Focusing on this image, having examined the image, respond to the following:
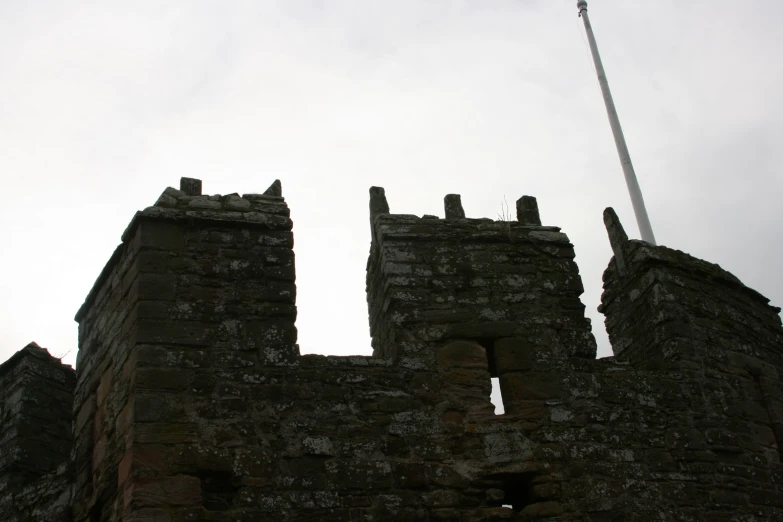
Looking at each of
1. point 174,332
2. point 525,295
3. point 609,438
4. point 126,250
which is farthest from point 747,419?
point 126,250

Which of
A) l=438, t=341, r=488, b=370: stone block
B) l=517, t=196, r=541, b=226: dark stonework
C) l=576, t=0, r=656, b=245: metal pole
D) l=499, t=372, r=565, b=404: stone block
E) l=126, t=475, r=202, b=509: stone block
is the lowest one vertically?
l=126, t=475, r=202, b=509: stone block

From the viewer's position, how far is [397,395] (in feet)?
21.6

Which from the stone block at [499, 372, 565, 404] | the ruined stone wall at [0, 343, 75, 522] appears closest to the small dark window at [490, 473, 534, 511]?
the stone block at [499, 372, 565, 404]

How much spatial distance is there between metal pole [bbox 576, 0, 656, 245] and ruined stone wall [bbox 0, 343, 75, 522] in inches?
269

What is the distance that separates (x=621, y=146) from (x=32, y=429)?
28.6 feet

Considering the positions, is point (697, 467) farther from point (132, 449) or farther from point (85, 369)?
point (85, 369)

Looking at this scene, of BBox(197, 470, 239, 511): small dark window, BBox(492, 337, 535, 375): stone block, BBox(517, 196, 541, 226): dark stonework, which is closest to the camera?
BBox(197, 470, 239, 511): small dark window

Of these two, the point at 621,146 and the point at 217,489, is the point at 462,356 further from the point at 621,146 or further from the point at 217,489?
the point at 621,146

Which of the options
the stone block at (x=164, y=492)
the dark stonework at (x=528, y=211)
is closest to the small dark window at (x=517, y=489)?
the stone block at (x=164, y=492)

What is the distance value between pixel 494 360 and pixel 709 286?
2.35 m

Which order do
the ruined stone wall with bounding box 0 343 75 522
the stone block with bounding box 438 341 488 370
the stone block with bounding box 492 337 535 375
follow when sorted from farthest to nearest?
the ruined stone wall with bounding box 0 343 75 522 < the stone block with bounding box 492 337 535 375 < the stone block with bounding box 438 341 488 370

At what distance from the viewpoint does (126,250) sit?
6953 millimetres

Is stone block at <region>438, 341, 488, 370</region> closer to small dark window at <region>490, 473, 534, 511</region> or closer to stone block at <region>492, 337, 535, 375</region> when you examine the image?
stone block at <region>492, 337, 535, 375</region>

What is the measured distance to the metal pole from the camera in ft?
39.1
